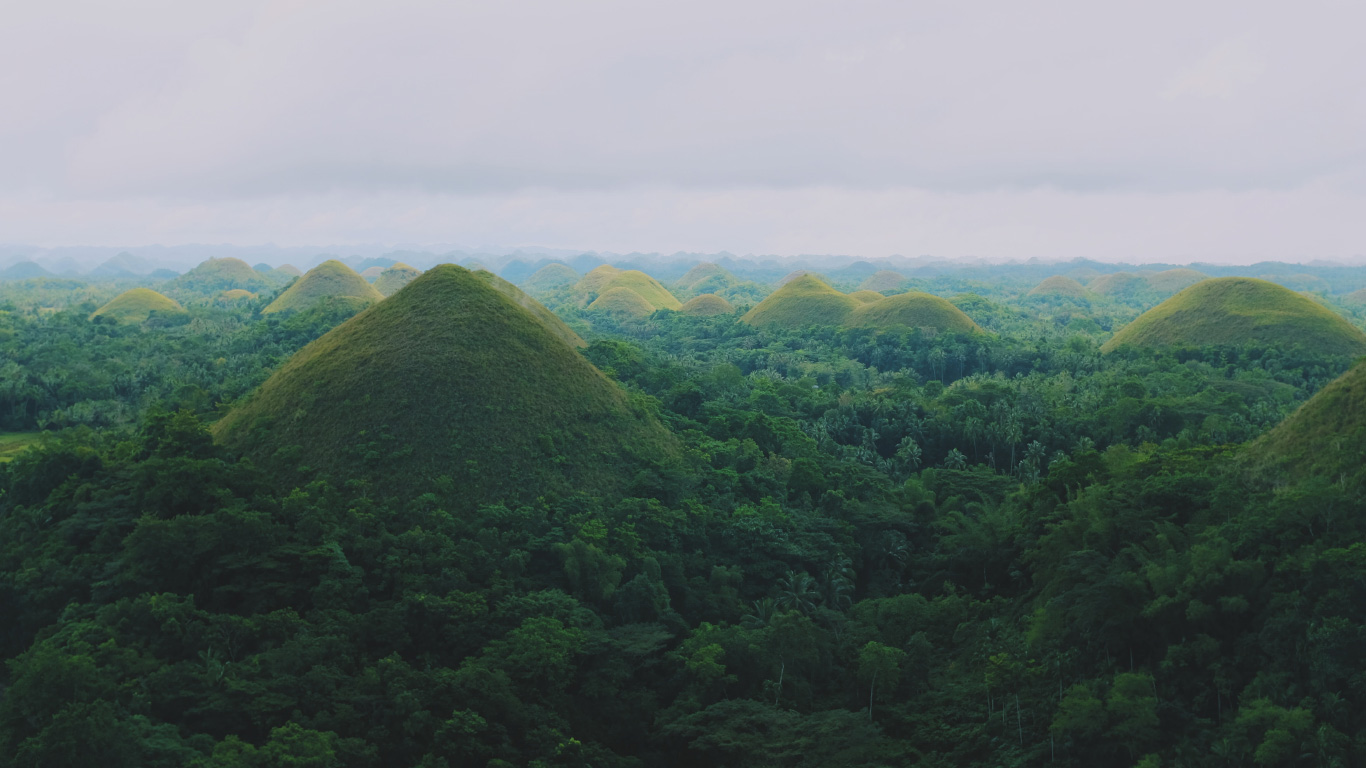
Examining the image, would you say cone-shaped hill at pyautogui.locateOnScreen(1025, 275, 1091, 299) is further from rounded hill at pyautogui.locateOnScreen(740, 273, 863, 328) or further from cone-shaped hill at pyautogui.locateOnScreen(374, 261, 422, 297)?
cone-shaped hill at pyautogui.locateOnScreen(374, 261, 422, 297)

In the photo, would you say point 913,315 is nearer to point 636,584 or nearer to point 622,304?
point 622,304

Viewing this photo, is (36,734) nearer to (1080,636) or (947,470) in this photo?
(1080,636)

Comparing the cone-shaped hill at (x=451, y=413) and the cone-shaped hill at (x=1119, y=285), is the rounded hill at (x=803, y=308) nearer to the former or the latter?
the cone-shaped hill at (x=451, y=413)

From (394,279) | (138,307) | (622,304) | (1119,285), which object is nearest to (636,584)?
(622,304)

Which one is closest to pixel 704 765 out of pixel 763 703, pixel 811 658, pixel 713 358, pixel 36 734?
pixel 763 703

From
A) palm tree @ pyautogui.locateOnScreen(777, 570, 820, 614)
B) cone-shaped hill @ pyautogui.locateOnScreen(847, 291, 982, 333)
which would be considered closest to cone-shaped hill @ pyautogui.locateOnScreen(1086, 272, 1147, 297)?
cone-shaped hill @ pyautogui.locateOnScreen(847, 291, 982, 333)

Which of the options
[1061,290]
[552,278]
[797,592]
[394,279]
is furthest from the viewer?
[552,278]
